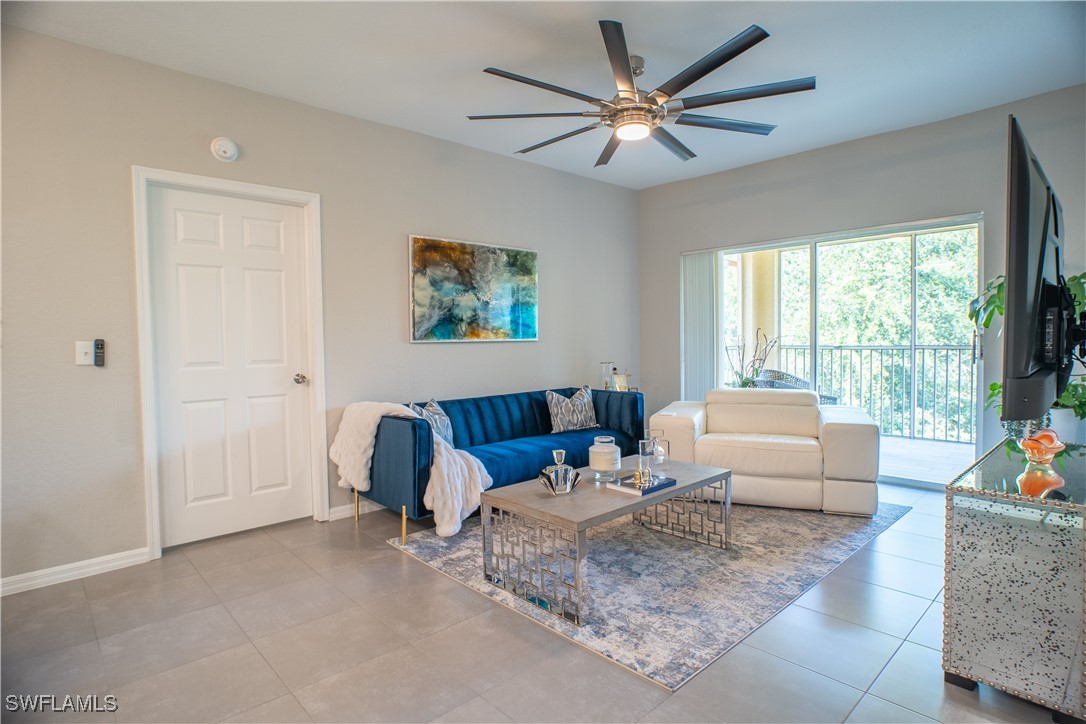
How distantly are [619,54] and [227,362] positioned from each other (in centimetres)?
285

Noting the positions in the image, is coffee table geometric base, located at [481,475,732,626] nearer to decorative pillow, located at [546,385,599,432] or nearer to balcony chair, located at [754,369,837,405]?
decorative pillow, located at [546,385,599,432]

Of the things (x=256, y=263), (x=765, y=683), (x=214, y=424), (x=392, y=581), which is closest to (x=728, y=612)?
(x=765, y=683)

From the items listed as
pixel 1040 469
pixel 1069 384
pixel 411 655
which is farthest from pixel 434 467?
pixel 1069 384

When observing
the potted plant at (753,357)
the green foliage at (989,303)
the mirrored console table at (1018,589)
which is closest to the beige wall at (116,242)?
the potted plant at (753,357)

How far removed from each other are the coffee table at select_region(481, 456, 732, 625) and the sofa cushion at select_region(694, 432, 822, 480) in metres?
0.71

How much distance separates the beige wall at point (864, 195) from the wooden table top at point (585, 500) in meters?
2.65

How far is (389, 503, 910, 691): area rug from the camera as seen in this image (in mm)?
2117

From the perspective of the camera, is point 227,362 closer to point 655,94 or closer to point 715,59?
point 655,94

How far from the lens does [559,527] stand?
2328mm

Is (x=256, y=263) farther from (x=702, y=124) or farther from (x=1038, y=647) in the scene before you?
(x=1038, y=647)

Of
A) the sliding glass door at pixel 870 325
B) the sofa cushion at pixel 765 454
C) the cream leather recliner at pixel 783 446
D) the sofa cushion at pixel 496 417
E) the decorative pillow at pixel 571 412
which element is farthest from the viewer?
the sliding glass door at pixel 870 325

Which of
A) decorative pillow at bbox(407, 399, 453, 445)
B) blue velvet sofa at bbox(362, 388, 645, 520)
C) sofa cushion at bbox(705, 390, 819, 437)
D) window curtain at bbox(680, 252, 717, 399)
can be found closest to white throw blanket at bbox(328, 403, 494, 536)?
blue velvet sofa at bbox(362, 388, 645, 520)

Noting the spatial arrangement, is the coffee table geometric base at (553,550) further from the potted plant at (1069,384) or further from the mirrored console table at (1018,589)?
the potted plant at (1069,384)

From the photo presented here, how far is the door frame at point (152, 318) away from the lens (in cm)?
299
